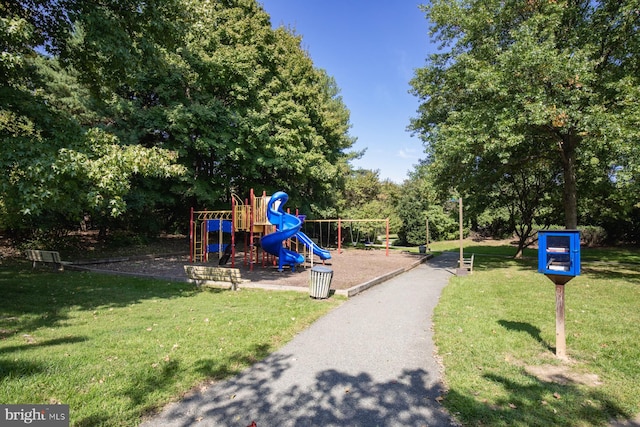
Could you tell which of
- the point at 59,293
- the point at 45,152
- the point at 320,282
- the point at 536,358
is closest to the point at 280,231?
the point at 320,282

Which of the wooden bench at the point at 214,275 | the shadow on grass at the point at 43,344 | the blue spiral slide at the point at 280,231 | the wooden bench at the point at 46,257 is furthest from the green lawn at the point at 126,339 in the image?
the blue spiral slide at the point at 280,231

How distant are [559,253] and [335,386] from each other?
3575mm

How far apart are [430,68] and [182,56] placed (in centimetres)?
1329

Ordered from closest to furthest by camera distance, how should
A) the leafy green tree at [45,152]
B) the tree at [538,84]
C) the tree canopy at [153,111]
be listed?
the leafy green tree at [45,152]
the tree canopy at [153,111]
the tree at [538,84]

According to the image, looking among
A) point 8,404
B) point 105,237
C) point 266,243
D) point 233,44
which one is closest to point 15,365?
point 8,404

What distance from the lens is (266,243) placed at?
13.7 m

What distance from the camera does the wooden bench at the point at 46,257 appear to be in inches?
471

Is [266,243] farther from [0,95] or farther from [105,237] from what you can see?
[105,237]

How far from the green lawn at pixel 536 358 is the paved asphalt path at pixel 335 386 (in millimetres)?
355

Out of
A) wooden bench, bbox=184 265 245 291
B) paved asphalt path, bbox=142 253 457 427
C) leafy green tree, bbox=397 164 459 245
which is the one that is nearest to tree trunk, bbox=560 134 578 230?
paved asphalt path, bbox=142 253 457 427

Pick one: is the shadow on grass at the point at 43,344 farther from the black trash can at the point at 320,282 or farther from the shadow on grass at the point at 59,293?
the black trash can at the point at 320,282

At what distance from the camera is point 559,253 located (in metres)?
4.76

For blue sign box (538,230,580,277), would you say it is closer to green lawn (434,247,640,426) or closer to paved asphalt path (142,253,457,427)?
green lawn (434,247,640,426)

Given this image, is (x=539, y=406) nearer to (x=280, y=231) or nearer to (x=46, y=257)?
(x=280, y=231)
